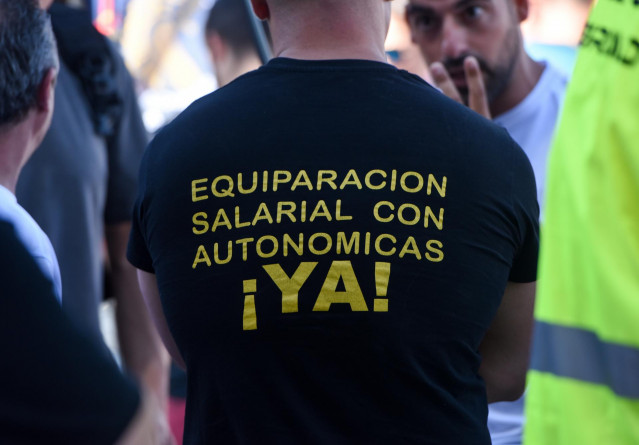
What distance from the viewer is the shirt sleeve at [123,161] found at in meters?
2.84

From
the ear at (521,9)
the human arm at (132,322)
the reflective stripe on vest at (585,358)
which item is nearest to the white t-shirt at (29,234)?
the reflective stripe on vest at (585,358)

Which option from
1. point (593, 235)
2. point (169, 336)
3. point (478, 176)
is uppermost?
point (593, 235)

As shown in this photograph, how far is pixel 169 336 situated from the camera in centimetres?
193

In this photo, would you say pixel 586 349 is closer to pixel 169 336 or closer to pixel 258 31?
pixel 169 336

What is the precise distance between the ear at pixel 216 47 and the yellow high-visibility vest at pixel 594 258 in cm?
298

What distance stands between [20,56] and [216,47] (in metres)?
2.24

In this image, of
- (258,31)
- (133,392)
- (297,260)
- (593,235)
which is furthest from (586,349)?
(258,31)

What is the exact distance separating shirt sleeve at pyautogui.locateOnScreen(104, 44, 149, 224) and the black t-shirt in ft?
3.75

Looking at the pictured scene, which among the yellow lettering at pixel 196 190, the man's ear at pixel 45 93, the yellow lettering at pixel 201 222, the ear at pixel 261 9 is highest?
the ear at pixel 261 9

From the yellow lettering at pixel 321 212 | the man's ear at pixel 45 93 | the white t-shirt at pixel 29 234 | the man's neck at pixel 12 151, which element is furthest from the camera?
the man's ear at pixel 45 93

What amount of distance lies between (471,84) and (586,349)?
179 centimetres

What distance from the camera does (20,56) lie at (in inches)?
72.9

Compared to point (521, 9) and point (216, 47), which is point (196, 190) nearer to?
point (521, 9)

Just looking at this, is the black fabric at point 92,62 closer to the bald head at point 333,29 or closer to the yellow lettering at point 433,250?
the bald head at point 333,29
